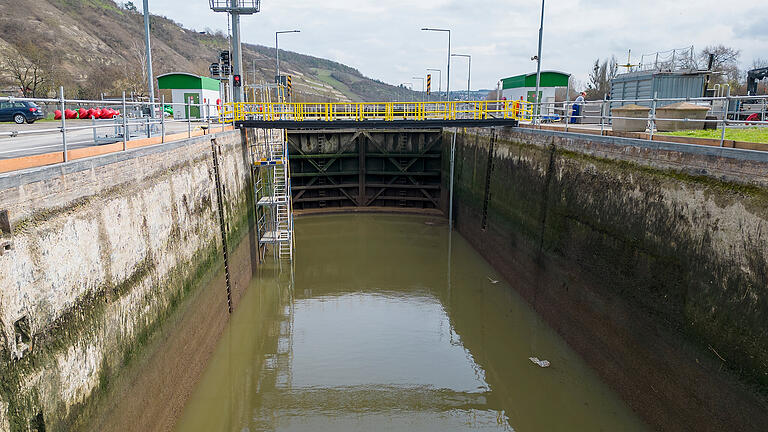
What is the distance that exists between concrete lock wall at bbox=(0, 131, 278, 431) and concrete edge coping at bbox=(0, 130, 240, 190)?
0.01 metres

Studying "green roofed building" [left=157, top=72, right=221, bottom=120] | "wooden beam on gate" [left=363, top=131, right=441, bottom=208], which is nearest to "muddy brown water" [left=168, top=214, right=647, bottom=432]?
"wooden beam on gate" [left=363, top=131, right=441, bottom=208]

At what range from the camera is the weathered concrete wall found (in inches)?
267

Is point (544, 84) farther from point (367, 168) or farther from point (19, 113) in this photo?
point (19, 113)

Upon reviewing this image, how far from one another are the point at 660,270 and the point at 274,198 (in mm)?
12511

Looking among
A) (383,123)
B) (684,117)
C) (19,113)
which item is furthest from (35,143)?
(684,117)

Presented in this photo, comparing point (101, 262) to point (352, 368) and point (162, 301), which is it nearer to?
point (162, 301)

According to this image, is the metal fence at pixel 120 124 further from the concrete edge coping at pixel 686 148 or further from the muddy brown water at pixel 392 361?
the concrete edge coping at pixel 686 148

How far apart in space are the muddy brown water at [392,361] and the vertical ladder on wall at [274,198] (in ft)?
3.98

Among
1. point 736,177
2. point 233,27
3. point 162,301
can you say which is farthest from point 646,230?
point 233,27

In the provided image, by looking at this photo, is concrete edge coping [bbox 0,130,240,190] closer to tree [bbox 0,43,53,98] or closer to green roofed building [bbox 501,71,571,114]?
green roofed building [bbox 501,71,571,114]

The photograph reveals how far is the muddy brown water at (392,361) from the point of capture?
9609 mm

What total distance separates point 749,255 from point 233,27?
18.6m

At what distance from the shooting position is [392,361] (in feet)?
38.4

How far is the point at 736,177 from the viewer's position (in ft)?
24.4
